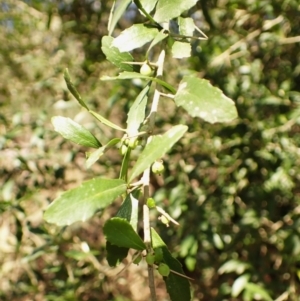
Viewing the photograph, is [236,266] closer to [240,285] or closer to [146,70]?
[240,285]

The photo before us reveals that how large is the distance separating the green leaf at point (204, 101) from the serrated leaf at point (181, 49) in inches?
3.0

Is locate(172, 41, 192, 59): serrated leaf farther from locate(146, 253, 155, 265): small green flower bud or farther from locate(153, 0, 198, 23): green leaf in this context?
locate(146, 253, 155, 265): small green flower bud

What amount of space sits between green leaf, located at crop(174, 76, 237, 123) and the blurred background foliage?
85cm

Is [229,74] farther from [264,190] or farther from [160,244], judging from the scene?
[160,244]

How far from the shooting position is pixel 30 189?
62.1 inches

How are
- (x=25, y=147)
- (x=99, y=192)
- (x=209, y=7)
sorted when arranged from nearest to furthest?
(x=99, y=192), (x=209, y=7), (x=25, y=147)

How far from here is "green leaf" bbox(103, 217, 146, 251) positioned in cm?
54

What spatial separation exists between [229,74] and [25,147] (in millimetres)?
697

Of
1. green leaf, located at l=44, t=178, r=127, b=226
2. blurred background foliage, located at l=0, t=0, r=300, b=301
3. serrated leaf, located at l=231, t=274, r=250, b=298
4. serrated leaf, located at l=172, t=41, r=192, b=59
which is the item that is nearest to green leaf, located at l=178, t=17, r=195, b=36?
serrated leaf, located at l=172, t=41, r=192, b=59

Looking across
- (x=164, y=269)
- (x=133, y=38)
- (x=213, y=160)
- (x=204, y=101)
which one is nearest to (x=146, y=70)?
(x=133, y=38)

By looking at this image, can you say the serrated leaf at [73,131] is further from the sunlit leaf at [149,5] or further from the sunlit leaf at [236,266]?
the sunlit leaf at [236,266]

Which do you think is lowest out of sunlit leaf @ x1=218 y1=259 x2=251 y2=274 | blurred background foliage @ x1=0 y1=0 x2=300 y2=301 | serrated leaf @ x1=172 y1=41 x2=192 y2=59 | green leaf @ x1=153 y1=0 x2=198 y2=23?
sunlit leaf @ x1=218 y1=259 x2=251 y2=274

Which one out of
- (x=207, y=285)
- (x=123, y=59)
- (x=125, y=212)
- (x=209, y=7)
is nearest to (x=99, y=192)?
(x=125, y=212)

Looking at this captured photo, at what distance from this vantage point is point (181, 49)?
0.67m
